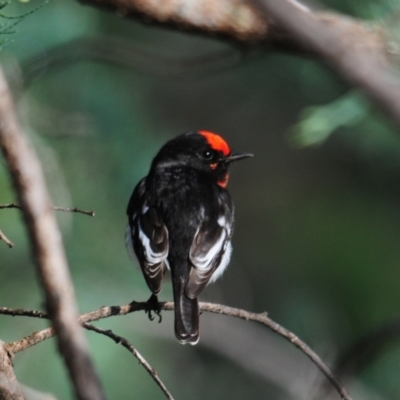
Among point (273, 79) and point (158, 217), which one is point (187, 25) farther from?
point (273, 79)

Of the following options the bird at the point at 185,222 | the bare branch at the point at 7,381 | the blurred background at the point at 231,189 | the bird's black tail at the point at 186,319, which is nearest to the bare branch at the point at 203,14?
the blurred background at the point at 231,189

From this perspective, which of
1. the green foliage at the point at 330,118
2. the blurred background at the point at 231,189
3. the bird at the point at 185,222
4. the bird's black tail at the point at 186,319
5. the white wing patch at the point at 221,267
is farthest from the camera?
the blurred background at the point at 231,189

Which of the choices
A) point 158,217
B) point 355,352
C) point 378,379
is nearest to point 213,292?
point 378,379

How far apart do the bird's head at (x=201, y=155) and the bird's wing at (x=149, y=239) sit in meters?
0.36

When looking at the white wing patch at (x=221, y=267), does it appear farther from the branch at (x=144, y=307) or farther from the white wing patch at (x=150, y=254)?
the branch at (x=144, y=307)

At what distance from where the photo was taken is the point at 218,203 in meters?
3.43

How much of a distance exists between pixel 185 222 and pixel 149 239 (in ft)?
0.68

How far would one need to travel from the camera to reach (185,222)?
3264 mm

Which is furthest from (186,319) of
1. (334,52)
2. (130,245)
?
(334,52)

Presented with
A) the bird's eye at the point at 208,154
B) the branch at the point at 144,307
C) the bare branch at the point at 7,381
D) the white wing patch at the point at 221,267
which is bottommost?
the white wing patch at the point at 221,267

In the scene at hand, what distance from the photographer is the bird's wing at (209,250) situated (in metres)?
3.02

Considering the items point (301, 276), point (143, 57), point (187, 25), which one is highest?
point (187, 25)

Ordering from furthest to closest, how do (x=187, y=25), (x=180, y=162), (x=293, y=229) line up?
(x=293, y=229) < (x=187, y=25) < (x=180, y=162)

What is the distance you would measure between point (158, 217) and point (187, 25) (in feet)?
3.83
